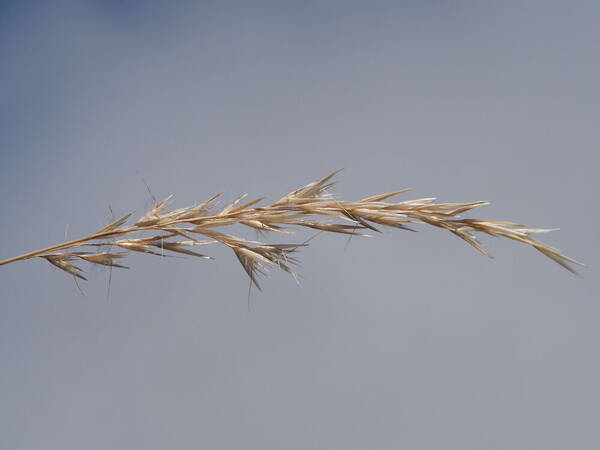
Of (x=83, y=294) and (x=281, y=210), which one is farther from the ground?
(x=281, y=210)

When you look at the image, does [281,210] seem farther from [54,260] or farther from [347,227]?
[54,260]

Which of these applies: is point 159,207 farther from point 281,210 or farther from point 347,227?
point 347,227

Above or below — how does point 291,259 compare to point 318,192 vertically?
below

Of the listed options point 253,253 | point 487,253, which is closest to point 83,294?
point 253,253

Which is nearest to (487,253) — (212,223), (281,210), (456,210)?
(456,210)

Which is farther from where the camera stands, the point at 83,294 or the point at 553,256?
the point at 83,294

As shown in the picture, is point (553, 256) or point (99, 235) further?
point (99, 235)

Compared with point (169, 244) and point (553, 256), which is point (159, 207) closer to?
point (169, 244)

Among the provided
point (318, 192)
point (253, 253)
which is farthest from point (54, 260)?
point (318, 192)
